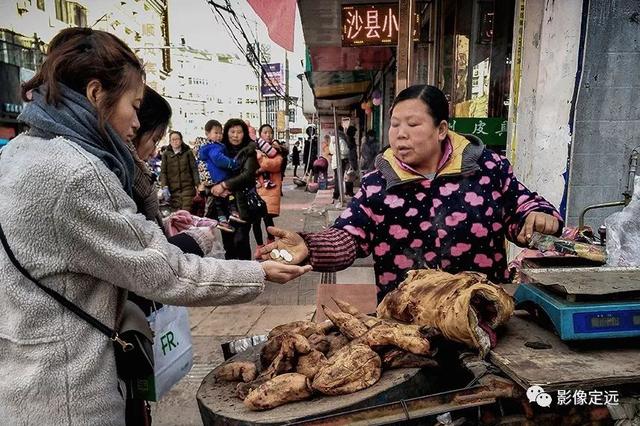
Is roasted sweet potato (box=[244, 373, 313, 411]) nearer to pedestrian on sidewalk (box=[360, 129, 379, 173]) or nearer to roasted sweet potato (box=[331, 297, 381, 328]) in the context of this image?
roasted sweet potato (box=[331, 297, 381, 328])

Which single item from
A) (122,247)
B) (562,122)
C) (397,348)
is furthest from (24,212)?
(562,122)

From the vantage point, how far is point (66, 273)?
1.36 metres

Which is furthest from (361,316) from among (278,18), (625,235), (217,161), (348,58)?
(348,58)

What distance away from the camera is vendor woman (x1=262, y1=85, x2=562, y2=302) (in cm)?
229

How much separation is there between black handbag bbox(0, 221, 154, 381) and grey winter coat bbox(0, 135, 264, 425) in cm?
2

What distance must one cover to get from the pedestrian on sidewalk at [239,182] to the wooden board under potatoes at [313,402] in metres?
4.86

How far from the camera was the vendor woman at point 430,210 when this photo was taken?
2.29 m

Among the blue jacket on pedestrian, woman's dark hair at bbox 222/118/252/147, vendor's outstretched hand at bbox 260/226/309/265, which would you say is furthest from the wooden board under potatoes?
woman's dark hair at bbox 222/118/252/147

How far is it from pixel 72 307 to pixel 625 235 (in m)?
2.58

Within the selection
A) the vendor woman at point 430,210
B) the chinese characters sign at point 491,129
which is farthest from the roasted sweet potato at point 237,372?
the chinese characters sign at point 491,129

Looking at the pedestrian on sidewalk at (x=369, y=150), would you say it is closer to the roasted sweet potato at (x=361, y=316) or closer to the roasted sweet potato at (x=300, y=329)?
the roasted sweet potato at (x=361, y=316)

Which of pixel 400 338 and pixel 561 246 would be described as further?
pixel 561 246

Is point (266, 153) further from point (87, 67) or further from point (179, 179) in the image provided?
point (87, 67)

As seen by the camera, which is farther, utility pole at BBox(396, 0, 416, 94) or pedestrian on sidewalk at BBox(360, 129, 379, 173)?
pedestrian on sidewalk at BBox(360, 129, 379, 173)
